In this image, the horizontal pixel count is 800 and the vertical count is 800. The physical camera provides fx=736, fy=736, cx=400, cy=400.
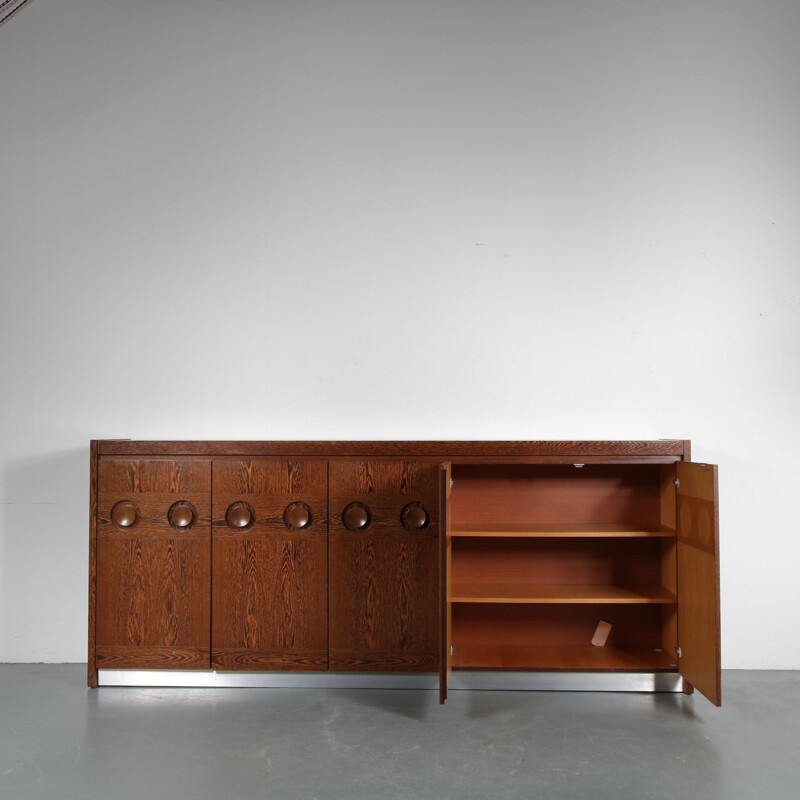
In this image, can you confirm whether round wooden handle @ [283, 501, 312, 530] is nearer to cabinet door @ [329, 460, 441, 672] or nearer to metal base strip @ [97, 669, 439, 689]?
cabinet door @ [329, 460, 441, 672]

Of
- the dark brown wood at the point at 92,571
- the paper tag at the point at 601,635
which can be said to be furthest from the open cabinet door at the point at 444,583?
the dark brown wood at the point at 92,571

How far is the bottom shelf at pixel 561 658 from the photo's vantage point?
3.47m

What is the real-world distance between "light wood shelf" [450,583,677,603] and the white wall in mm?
650

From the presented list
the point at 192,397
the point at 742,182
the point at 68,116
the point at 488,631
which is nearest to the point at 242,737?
the point at 488,631

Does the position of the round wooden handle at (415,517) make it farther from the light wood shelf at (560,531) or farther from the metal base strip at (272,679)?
the metal base strip at (272,679)

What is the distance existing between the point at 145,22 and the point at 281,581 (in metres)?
3.16

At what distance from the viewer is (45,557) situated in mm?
4020

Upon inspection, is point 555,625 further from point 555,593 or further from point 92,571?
point 92,571

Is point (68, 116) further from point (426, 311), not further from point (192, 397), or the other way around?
point (426, 311)

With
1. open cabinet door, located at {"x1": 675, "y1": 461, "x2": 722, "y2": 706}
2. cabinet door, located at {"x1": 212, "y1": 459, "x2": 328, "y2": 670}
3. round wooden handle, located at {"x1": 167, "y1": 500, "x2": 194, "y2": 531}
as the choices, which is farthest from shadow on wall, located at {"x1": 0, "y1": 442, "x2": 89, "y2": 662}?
open cabinet door, located at {"x1": 675, "y1": 461, "x2": 722, "y2": 706}

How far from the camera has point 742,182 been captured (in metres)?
4.01

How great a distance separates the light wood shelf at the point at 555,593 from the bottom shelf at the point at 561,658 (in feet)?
1.00

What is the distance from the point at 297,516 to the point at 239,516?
0.28 meters

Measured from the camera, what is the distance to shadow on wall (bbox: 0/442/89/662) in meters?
4.00
